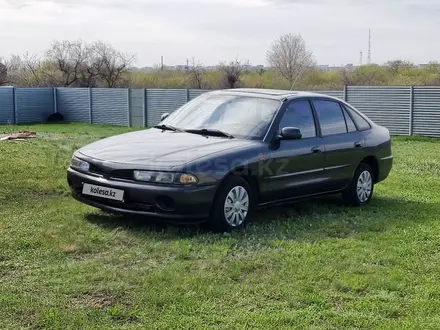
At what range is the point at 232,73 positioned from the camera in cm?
3606

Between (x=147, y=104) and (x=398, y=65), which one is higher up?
(x=398, y=65)

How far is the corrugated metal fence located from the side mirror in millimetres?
13898

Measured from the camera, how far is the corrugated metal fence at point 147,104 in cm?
1969

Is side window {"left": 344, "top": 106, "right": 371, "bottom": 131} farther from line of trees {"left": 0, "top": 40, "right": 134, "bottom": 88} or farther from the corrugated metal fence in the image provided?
line of trees {"left": 0, "top": 40, "right": 134, "bottom": 88}

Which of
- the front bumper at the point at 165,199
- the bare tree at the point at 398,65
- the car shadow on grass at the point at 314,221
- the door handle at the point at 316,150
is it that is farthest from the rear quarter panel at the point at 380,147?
the bare tree at the point at 398,65

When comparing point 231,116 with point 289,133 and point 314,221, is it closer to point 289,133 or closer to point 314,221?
point 289,133

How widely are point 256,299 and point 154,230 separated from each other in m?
2.05

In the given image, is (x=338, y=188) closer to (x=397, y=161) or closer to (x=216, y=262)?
(x=216, y=262)

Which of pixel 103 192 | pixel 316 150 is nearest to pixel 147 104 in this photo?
pixel 316 150

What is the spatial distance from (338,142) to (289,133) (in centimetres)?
116

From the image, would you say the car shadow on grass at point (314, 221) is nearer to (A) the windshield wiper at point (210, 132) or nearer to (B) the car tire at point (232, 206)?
(B) the car tire at point (232, 206)

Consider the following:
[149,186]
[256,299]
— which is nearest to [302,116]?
[149,186]

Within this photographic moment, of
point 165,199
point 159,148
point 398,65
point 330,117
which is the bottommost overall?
point 165,199

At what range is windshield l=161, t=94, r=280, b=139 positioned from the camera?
676 cm
